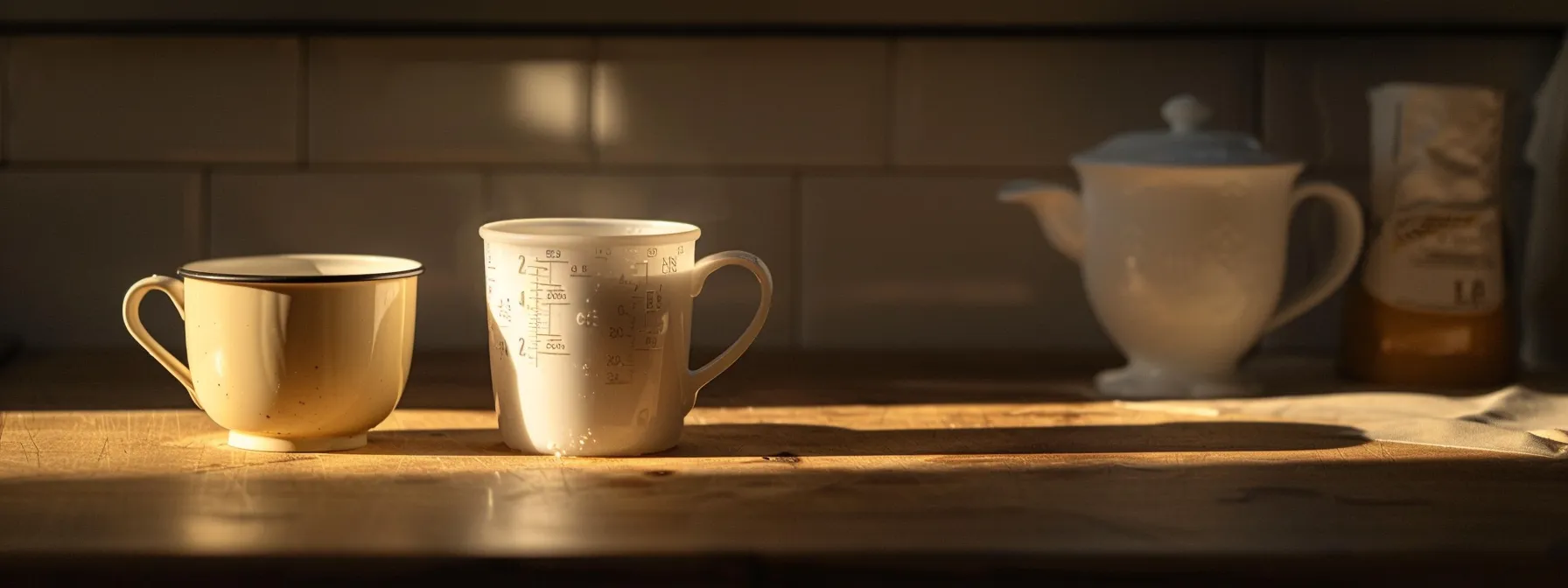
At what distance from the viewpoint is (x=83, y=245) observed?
1.16m

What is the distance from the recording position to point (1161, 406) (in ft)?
3.14

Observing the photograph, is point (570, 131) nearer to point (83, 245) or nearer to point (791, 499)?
point (83, 245)

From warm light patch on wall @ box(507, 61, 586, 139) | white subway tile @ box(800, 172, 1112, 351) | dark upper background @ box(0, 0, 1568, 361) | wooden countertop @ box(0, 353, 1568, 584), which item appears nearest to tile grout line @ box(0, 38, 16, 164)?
dark upper background @ box(0, 0, 1568, 361)

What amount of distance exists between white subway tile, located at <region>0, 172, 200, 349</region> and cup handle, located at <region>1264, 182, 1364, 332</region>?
810mm

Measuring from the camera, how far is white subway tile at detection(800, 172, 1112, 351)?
1183 millimetres

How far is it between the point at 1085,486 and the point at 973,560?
0.14m

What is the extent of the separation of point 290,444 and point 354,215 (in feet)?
1.35

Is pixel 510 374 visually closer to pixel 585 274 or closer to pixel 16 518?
pixel 585 274

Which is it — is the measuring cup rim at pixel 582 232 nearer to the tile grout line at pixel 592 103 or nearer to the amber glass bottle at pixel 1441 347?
the tile grout line at pixel 592 103

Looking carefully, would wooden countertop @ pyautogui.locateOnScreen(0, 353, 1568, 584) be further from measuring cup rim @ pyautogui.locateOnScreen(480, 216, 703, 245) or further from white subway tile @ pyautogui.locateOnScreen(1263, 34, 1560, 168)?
white subway tile @ pyautogui.locateOnScreen(1263, 34, 1560, 168)

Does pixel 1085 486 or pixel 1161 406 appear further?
pixel 1161 406

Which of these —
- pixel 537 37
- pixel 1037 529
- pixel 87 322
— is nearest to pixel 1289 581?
pixel 1037 529

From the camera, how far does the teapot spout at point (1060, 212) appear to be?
3.30ft

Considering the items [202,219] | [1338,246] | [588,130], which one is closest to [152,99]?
[202,219]
